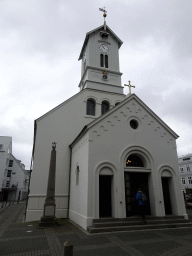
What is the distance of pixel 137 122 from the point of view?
13.0 meters

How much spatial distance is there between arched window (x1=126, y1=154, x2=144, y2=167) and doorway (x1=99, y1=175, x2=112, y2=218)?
1.83 m

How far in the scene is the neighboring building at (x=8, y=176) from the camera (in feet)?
138

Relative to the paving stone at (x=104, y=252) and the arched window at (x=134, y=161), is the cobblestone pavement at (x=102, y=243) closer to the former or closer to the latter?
the paving stone at (x=104, y=252)

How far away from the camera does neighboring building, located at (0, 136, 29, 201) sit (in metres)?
42.0

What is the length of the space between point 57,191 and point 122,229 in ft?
21.8

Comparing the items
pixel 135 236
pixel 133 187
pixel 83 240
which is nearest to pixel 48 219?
pixel 83 240

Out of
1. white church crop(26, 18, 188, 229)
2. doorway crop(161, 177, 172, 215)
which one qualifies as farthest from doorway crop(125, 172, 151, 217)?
doorway crop(161, 177, 172, 215)

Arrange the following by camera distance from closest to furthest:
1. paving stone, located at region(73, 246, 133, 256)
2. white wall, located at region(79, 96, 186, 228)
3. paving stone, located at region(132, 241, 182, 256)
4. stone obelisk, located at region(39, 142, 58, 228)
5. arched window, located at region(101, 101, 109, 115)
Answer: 1. paving stone, located at region(73, 246, 133, 256)
2. paving stone, located at region(132, 241, 182, 256)
3. stone obelisk, located at region(39, 142, 58, 228)
4. white wall, located at region(79, 96, 186, 228)
5. arched window, located at region(101, 101, 109, 115)

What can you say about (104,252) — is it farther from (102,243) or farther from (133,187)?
(133,187)

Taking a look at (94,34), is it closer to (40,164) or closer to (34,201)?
(40,164)

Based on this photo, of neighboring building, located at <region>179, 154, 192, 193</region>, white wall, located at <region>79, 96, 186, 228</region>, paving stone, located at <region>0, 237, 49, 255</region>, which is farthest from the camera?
neighboring building, located at <region>179, 154, 192, 193</region>

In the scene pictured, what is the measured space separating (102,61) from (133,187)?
51.2ft

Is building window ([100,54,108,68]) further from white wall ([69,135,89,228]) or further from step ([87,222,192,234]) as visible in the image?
step ([87,222,192,234])

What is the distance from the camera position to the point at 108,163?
444 inches
